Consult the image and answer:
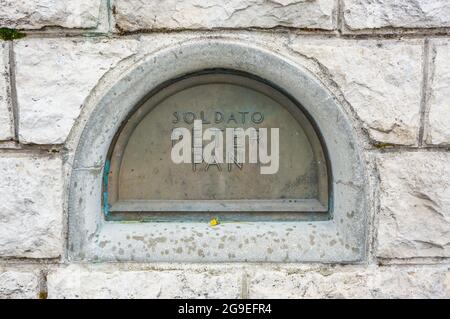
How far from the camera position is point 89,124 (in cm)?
156

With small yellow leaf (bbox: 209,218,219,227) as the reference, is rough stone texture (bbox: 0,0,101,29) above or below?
above

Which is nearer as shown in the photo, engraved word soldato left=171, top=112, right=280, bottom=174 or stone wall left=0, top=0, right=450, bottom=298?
stone wall left=0, top=0, right=450, bottom=298

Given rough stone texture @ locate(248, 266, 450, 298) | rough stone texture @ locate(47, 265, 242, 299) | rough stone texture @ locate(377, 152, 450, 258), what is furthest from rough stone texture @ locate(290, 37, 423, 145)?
rough stone texture @ locate(47, 265, 242, 299)

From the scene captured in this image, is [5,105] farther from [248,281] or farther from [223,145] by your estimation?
[248,281]

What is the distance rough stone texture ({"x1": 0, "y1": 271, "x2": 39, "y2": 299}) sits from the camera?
1605 millimetres

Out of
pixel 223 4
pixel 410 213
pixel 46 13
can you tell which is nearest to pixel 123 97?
pixel 46 13

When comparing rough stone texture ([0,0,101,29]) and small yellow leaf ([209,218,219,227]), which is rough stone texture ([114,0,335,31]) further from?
small yellow leaf ([209,218,219,227])

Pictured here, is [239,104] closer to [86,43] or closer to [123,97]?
[123,97]

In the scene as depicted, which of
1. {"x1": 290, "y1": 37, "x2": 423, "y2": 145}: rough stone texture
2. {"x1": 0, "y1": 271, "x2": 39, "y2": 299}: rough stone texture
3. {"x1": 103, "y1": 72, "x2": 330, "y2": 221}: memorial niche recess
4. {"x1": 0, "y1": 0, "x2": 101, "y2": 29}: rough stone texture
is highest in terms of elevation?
{"x1": 0, "y1": 0, "x2": 101, "y2": 29}: rough stone texture

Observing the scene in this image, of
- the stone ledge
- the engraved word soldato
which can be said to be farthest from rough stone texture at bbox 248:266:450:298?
the engraved word soldato

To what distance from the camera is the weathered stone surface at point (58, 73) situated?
1544 mm

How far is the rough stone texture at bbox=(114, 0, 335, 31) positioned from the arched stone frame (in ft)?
0.26

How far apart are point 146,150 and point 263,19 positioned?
2.29 ft

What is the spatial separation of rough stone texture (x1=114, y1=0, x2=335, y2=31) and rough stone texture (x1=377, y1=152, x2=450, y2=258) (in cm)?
58
